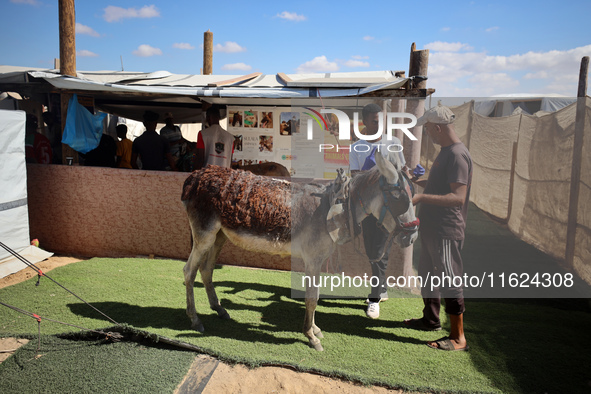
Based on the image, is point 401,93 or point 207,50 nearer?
point 401,93

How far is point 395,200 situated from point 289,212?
1.07 metres

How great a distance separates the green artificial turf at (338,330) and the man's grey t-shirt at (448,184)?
1257 mm

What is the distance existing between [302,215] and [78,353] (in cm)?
247

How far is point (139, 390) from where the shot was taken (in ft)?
9.59

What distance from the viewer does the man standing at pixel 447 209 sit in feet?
11.8

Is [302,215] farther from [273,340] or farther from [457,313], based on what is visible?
[457,313]

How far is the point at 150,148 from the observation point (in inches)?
263

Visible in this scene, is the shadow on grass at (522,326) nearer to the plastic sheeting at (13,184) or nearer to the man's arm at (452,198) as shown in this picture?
the man's arm at (452,198)

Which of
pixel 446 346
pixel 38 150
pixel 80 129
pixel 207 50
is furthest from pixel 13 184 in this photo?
pixel 446 346

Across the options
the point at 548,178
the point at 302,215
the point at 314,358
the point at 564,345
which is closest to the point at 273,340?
the point at 314,358

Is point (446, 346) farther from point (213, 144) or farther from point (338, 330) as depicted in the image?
point (213, 144)

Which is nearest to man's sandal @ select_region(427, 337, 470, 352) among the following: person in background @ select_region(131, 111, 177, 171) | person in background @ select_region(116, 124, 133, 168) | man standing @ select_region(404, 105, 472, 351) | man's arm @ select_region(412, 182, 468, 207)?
man standing @ select_region(404, 105, 472, 351)

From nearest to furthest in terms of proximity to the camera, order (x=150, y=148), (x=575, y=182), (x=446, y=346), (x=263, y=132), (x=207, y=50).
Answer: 1. (x=446, y=346)
2. (x=575, y=182)
3. (x=150, y=148)
4. (x=263, y=132)
5. (x=207, y=50)

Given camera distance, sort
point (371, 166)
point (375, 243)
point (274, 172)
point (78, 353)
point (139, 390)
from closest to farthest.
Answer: point (139, 390) < point (78, 353) < point (371, 166) < point (375, 243) < point (274, 172)
